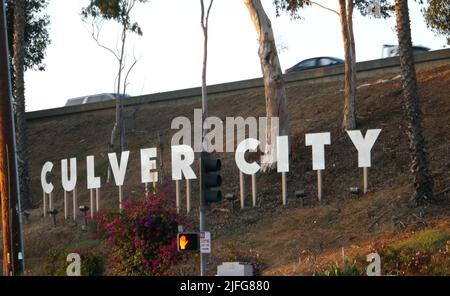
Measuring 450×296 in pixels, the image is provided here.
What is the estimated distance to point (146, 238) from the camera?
85.5 feet

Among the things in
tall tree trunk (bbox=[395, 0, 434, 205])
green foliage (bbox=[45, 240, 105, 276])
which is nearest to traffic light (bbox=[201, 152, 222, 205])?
green foliage (bbox=[45, 240, 105, 276])

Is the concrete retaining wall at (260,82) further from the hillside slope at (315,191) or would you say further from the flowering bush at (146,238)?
the flowering bush at (146,238)

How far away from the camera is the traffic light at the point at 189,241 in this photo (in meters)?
20.6

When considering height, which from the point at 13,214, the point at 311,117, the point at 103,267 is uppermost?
→ the point at 311,117

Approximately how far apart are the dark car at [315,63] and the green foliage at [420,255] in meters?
26.8

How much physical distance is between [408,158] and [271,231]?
533 centimetres

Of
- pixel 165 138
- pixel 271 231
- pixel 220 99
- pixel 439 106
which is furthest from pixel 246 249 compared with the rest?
pixel 220 99

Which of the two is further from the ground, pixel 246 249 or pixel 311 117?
pixel 311 117

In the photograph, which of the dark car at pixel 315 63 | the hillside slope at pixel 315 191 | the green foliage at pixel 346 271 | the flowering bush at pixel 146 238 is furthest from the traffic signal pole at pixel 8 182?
the dark car at pixel 315 63

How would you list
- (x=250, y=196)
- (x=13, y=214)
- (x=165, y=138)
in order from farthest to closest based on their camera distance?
(x=165, y=138), (x=250, y=196), (x=13, y=214)

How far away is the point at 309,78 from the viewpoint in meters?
48.5

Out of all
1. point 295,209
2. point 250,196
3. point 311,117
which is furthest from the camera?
point 311,117

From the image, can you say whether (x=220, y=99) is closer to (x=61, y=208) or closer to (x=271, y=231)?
(x=61, y=208)

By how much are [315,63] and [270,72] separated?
17.2 metres
